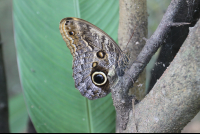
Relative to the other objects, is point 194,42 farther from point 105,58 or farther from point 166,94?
point 105,58

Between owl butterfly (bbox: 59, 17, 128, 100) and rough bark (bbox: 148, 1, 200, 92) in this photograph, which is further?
owl butterfly (bbox: 59, 17, 128, 100)

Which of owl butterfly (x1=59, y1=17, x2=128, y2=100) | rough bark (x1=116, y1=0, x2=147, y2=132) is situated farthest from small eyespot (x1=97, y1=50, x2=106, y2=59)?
rough bark (x1=116, y1=0, x2=147, y2=132)

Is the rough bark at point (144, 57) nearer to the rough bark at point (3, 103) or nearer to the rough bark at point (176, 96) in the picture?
the rough bark at point (176, 96)

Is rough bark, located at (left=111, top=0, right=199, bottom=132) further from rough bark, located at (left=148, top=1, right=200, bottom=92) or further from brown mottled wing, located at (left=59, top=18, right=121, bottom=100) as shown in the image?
brown mottled wing, located at (left=59, top=18, right=121, bottom=100)

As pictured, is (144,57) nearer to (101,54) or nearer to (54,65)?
(101,54)

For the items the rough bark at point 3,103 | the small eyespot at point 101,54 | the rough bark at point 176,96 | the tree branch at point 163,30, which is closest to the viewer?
the rough bark at point 176,96

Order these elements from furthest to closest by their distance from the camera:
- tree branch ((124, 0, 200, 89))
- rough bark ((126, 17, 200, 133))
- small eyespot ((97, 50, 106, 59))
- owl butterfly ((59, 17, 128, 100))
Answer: small eyespot ((97, 50, 106, 59)) < owl butterfly ((59, 17, 128, 100)) < tree branch ((124, 0, 200, 89)) < rough bark ((126, 17, 200, 133))

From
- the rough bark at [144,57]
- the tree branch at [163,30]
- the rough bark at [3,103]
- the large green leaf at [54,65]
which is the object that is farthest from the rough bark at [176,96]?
the rough bark at [3,103]
